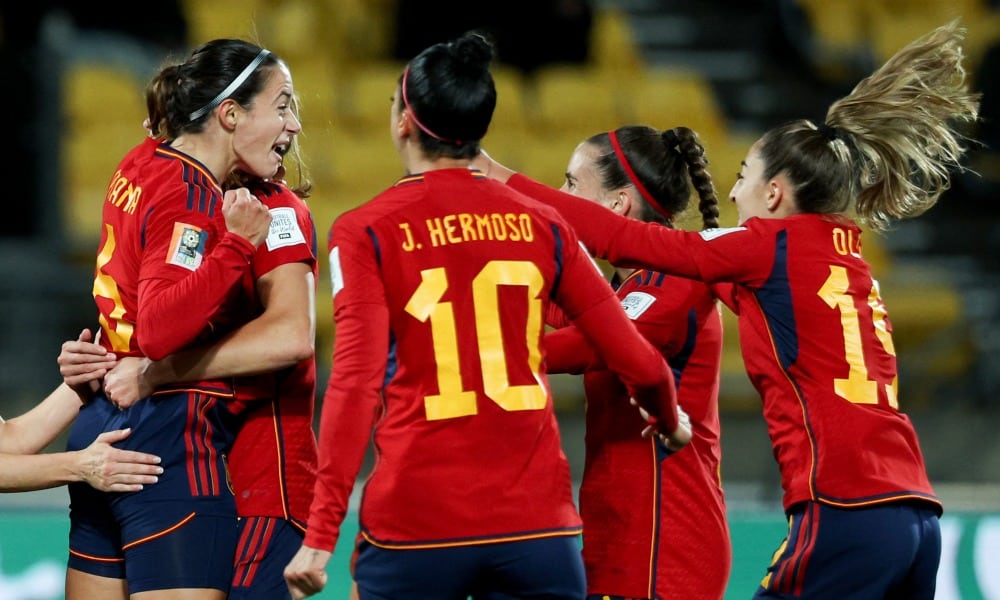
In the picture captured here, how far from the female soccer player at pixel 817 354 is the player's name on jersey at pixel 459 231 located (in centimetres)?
49

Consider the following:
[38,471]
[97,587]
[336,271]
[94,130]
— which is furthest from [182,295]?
[94,130]

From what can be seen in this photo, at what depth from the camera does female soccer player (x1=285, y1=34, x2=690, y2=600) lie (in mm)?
2670

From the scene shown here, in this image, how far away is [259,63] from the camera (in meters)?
3.33

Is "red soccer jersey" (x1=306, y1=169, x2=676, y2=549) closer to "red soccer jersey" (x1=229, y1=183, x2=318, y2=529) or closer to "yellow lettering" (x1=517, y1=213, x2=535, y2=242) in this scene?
"yellow lettering" (x1=517, y1=213, x2=535, y2=242)

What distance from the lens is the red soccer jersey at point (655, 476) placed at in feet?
11.0

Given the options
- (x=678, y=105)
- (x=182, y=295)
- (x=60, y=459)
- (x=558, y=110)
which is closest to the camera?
(x=182, y=295)

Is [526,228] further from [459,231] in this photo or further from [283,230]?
[283,230]

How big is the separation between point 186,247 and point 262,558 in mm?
768

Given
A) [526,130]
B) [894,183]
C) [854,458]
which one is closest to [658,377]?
[854,458]

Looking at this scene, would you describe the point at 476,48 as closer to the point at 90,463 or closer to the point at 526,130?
the point at 90,463

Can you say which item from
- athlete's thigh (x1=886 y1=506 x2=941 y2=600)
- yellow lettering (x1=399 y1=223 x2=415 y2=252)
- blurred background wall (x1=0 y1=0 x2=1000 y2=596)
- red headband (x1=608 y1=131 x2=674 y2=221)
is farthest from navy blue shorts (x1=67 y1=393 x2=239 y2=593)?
blurred background wall (x1=0 y1=0 x2=1000 y2=596)

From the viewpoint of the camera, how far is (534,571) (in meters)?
2.68

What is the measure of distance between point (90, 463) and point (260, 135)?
89 centimetres

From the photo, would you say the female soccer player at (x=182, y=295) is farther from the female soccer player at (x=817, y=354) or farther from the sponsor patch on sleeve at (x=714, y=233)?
the sponsor patch on sleeve at (x=714, y=233)
